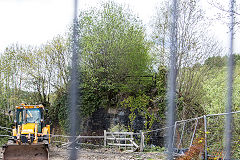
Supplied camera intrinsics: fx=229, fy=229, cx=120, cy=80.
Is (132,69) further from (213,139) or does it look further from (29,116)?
(213,139)

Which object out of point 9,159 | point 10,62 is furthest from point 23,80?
point 9,159

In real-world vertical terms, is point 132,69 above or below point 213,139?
above

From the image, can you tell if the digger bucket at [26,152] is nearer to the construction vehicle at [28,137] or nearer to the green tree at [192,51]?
the construction vehicle at [28,137]

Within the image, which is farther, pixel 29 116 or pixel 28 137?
pixel 29 116

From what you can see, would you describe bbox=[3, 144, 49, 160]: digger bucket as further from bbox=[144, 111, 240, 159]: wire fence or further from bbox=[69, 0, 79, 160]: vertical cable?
bbox=[69, 0, 79, 160]: vertical cable

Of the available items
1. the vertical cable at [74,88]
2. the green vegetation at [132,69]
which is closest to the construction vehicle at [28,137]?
the green vegetation at [132,69]

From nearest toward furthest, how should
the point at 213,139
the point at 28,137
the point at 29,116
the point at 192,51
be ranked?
the point at 213,139 < the point at 28,137 < the point at 29,116 < the point at 192,51

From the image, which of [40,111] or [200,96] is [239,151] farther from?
[40,111]

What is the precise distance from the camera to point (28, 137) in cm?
292

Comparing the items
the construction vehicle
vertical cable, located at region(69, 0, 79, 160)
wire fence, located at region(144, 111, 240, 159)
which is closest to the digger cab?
the construction vehicle

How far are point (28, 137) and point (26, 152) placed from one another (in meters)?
0.21

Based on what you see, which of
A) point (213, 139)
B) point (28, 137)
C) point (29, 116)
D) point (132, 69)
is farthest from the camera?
point (132, 69)

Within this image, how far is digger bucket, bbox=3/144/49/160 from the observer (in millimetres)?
2857

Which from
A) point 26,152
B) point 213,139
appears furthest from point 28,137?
point 213,139
